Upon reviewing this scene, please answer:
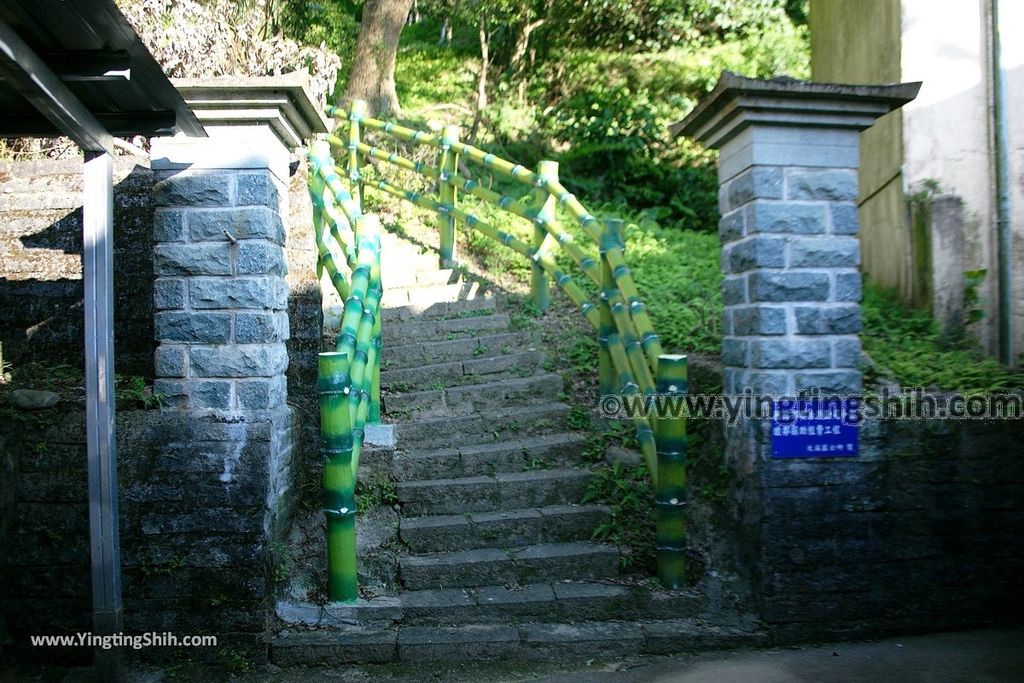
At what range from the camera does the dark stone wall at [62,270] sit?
409 centimetres

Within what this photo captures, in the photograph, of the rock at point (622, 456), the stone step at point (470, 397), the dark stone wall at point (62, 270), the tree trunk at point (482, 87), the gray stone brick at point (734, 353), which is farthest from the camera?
the tree trunk at point (482, 87)

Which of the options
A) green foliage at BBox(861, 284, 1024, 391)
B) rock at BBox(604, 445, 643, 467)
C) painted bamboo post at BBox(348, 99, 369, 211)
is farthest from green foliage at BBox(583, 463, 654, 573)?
painted bamboo post at BBox(348, 99, 369, 211)

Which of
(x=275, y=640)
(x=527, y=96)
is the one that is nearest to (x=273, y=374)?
(x=275, y=640)

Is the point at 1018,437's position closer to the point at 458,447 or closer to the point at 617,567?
the point at 617,567

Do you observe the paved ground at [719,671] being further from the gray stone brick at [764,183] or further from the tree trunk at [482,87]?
the tree trunk at [482,87]

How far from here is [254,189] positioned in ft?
11.5

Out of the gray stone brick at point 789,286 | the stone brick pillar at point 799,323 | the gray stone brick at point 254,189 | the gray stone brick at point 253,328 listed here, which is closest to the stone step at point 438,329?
the gray stone brick at point 253,328

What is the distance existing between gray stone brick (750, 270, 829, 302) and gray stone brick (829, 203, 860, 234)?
23cm

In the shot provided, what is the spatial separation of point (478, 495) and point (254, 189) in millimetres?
1857

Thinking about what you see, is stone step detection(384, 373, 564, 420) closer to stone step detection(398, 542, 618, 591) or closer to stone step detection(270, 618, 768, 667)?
stone step detection(398, 542, 618, 591)

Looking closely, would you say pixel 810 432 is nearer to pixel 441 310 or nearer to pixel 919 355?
pixel 919 355

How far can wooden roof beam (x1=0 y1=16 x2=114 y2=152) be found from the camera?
7.95 ft

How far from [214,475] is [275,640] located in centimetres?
74

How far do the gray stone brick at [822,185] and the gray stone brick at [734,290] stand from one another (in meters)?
0.45
